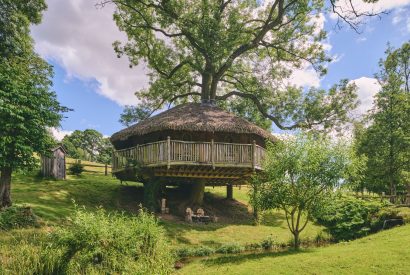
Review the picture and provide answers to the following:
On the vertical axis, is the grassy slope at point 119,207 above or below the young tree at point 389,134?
below

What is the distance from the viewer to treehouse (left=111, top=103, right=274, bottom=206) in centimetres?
2397

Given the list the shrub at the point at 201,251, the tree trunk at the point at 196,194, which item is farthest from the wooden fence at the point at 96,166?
the shrub at the point at 201,251

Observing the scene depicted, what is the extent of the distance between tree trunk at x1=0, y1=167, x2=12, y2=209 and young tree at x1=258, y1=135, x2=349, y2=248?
39.4 feet

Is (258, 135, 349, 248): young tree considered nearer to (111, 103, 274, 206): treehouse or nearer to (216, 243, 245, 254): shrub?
(216, 243, 245, 254): shrub

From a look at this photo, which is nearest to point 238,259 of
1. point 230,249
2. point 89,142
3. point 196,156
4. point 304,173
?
point 230,249

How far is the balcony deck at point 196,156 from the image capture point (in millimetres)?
23812

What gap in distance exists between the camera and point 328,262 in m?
14.1

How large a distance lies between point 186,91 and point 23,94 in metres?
20.8

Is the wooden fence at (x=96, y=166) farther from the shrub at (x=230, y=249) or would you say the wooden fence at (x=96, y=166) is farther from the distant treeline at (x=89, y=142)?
the distant treeline at (x=89, y=142)

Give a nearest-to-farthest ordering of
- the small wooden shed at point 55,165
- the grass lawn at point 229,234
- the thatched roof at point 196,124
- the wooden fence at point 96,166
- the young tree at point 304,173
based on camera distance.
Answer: the grass lawn at point 229,234 < the young tree at point 304,173 < the thatched roof at point 196,124 < the small wooden shed at point 55,165 < the wooden fence at point 96,166

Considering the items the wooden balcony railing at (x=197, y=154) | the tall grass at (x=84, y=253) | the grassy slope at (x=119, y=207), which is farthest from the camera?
the wooden balcony railing at (x=197, y=154)

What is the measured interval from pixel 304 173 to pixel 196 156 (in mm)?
7905

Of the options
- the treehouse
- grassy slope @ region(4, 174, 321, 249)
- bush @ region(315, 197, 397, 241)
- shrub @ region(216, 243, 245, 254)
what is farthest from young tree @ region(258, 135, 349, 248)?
the treehouse

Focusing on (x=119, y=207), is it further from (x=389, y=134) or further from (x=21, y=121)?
(x=389, y=134)
